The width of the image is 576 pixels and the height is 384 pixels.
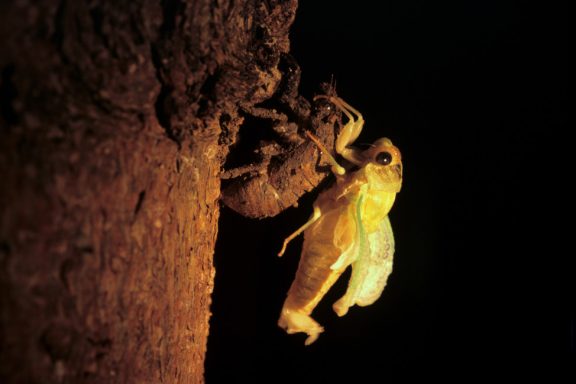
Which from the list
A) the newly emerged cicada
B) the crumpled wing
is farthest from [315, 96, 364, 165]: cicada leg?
the crumpled wing

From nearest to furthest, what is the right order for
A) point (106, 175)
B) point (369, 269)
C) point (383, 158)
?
1. point (106, 175)
2. point (383, 158)
3. point (369, 269)

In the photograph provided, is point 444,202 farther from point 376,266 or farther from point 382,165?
point 382,165

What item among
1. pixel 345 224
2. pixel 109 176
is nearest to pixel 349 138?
pixel 345 224

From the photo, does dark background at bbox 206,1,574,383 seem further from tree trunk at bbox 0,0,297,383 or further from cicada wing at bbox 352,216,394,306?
tree trunk at bbox 0,0,297,383

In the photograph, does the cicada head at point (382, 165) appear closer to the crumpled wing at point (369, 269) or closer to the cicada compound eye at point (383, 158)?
the cicada compound eye at point (383, 158)

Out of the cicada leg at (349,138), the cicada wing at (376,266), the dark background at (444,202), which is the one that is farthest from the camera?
the dark background at (444,202)

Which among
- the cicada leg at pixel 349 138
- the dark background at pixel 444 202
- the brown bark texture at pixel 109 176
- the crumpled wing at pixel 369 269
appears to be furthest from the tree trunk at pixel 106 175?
the dark background at pixel 444 202

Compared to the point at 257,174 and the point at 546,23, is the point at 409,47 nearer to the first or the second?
the point at 546,23

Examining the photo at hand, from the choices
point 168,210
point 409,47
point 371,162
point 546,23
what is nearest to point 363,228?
point 371,162
